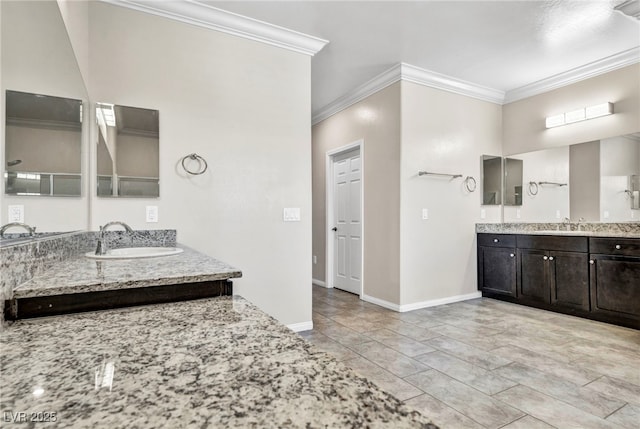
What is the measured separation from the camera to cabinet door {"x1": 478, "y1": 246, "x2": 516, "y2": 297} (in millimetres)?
3762

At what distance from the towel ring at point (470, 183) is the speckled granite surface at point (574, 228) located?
1.51ft

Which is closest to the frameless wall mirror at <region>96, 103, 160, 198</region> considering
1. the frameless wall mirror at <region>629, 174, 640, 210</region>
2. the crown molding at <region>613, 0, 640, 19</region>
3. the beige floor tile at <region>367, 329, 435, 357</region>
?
the beige floor tile at <region>367, 329, 435, 357</region>

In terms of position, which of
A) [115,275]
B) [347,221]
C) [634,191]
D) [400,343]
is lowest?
[400,343]

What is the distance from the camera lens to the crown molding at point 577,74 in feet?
10.4

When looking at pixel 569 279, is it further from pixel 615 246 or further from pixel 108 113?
pixel 108 113

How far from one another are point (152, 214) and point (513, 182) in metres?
4.12

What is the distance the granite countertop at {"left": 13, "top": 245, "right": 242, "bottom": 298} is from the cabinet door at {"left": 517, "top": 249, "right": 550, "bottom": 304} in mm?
3500

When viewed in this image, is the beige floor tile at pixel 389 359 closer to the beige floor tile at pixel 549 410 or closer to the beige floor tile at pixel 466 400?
the beige floor tile at pixel 466 400

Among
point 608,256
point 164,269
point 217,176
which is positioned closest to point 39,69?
point 164,269

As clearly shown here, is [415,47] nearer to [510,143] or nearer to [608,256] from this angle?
[510,143]

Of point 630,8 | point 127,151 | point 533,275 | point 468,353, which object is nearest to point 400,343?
point 468,353

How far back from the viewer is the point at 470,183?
405 cm

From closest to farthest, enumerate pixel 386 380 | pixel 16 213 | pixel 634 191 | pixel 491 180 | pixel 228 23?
pixel 16 213, pixel 386 380, pixel 228 23, pixel 634 191, pixel 491 180

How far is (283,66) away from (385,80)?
1.36 m
